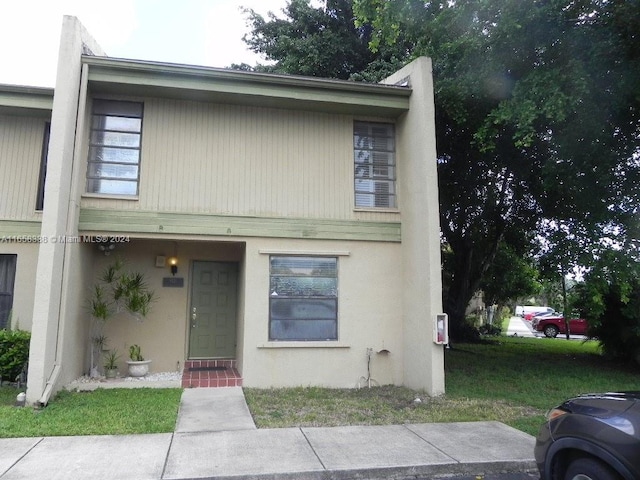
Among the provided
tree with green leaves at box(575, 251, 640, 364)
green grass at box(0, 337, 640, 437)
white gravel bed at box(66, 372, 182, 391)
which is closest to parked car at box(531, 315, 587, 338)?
tree with green leaves at box(575, 251, 640, 364)

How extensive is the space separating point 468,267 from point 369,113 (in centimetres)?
865

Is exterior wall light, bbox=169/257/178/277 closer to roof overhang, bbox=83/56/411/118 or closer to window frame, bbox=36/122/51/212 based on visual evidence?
window frame, bbox=36/122/51/212

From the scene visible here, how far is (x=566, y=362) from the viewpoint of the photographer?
40.3 feet

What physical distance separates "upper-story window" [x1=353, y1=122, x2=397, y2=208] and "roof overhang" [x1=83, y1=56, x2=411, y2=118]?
0.42m

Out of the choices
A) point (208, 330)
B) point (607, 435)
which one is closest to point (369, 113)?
point (208, 330)

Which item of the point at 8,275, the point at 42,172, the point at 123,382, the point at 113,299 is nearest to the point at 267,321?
the point at 123,382

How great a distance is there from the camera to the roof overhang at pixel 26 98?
26.9ft

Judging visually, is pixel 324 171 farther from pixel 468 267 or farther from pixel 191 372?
pixel 468 267

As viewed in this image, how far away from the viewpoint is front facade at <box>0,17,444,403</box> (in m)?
8.07

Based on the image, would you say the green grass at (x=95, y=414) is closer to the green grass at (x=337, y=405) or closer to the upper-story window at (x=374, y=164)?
the green grass at (x=337, y=405)

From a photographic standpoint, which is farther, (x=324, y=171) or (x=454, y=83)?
(x=454, y=83)

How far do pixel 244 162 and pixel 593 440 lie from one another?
6894 millimetres

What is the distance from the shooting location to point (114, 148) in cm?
836

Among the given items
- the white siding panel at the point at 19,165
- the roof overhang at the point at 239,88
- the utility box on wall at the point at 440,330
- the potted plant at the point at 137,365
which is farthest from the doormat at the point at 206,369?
the roof overhang at the point at 239,88
